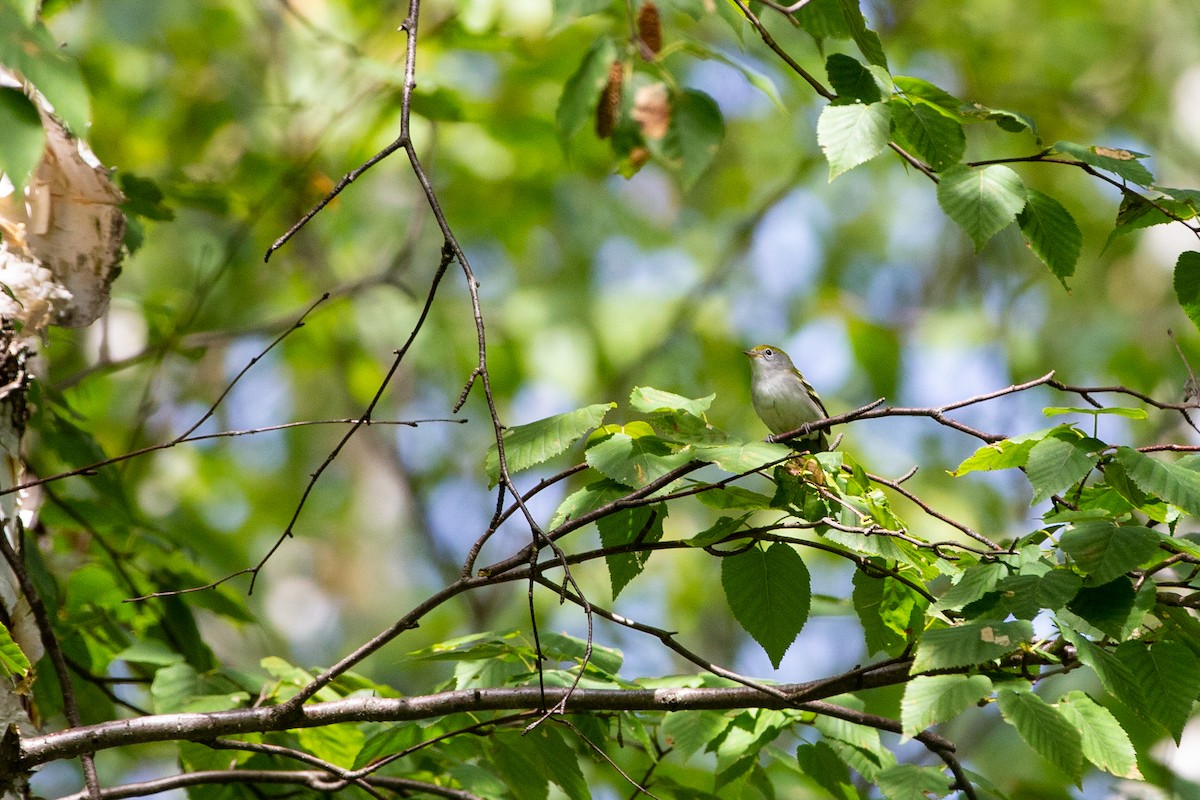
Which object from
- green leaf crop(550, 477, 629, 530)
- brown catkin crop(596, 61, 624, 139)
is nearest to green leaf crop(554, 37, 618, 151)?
brown catkin crop(596, 61, 624, 139)

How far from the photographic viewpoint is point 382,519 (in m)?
9.42

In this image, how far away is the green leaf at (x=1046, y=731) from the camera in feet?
5.78

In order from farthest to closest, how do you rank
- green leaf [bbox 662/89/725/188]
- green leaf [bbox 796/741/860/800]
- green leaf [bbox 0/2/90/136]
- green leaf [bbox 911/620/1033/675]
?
1. green leaf [bbox 662/89/725/188]
2. green leaf [bbox 796/741/860/800]
3. green leaf [bbox 911/620/1033/675]
4. green leaf [bbox 0/2/90/136]

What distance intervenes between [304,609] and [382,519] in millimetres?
4015

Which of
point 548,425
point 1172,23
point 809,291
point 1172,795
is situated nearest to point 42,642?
point 548,425

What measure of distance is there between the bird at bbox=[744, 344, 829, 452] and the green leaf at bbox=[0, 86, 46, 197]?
3845 millimetres

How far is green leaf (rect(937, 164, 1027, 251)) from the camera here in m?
2.08

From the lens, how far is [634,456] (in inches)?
80.9

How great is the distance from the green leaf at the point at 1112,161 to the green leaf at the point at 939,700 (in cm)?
100

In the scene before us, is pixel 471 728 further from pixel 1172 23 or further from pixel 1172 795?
pixel 1172 23

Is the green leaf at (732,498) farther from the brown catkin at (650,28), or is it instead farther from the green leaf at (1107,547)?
the brown catkin at (650,28)

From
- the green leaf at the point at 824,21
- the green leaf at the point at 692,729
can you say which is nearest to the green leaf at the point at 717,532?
the green leaf at the point at 692,729

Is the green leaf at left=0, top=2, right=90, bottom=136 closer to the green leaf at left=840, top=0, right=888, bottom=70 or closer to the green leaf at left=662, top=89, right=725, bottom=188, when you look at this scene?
the green leaf at left=840, top=0, right=888, bottom=70

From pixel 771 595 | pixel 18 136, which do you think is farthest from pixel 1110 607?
pixel 18 136
